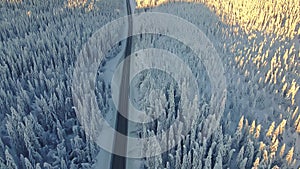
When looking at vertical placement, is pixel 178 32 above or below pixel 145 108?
above

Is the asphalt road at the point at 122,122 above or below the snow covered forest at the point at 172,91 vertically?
below

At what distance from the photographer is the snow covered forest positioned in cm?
2323

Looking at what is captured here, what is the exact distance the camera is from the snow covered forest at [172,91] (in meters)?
23.2

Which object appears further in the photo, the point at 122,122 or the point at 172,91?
the point at 172,91

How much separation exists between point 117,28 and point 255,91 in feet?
104

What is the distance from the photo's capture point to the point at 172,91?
30266 mm

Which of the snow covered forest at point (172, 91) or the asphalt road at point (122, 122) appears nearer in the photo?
the snow covered forest at point (172, 91)

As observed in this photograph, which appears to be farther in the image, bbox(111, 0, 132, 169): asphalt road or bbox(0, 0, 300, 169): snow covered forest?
bbox(111, 0, 132, 169): asphalt road

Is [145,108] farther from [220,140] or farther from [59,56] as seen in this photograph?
[59,56]

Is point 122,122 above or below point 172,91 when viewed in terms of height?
below

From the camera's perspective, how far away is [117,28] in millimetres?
53344

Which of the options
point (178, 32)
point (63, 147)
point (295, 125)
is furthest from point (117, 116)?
point (178, 32)

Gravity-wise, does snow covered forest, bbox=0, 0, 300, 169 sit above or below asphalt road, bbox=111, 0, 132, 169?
above

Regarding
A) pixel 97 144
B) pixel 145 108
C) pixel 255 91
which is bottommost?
pixel 97 144
